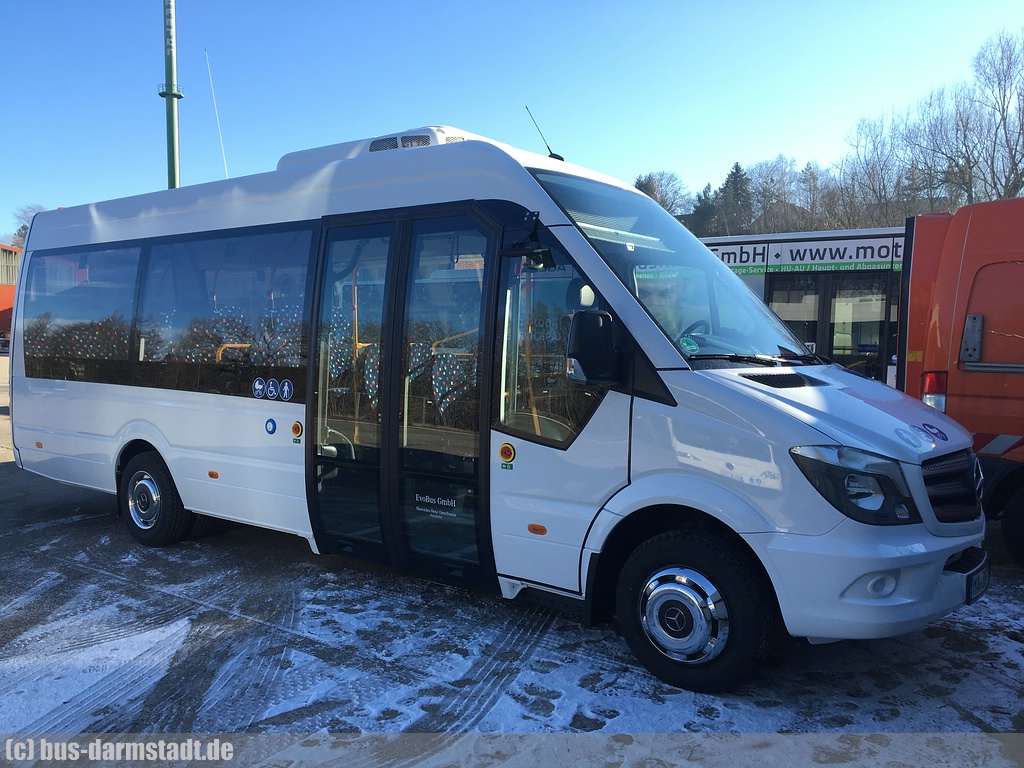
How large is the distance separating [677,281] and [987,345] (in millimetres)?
2931

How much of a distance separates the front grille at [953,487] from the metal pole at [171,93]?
12.1 m

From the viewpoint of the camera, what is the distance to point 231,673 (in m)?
4.13

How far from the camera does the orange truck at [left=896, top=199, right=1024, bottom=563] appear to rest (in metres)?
5.66

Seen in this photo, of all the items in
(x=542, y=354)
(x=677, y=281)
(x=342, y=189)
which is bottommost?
(x=542, y=354)

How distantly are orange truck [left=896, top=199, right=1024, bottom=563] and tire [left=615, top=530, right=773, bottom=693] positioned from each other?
306 cm

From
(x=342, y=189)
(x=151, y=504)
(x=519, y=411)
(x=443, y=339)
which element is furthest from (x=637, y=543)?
(x=151, y=504)

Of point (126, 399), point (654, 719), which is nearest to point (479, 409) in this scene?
point (654, 719)

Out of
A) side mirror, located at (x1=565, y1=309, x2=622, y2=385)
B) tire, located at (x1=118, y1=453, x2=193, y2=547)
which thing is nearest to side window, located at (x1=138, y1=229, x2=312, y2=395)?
tire, located at (x1=118, y1=453, x2=193, y2=547)

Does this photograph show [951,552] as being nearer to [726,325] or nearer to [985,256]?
[726,325]

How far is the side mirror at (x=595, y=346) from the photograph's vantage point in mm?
3873

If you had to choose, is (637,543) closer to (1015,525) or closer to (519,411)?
(519,411)

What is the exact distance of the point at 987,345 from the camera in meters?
5.77

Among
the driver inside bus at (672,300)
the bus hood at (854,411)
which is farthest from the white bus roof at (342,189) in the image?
the bus hood at (854,411)

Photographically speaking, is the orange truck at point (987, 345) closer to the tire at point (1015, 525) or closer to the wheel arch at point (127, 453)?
the tire at point (1015, 525)
